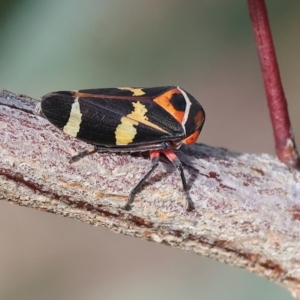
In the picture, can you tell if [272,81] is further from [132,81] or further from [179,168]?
[132,81]

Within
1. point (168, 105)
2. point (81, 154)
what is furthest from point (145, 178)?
point (168, 105)

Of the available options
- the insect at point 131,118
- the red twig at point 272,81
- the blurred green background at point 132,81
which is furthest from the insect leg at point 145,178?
the blurred green background at point 132,81

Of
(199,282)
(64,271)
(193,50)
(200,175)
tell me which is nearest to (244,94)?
(193,50)

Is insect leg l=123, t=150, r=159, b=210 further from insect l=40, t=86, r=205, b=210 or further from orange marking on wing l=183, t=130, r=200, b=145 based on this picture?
orange marking on wing l=183, t=130, r=200, b=145

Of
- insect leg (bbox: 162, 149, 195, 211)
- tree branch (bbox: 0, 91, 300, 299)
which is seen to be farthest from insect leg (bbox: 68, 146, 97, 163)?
insect leg (bbox: 162, 149, 195, 211)

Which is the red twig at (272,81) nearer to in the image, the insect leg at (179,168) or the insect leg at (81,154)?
the insect leg at (179,168)

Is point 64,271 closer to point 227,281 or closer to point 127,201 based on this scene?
point 227,281
